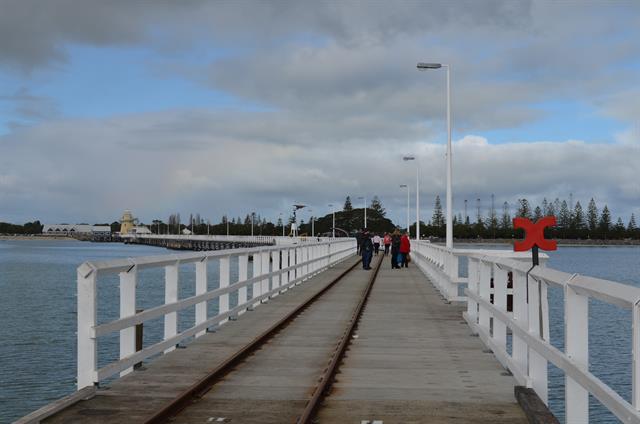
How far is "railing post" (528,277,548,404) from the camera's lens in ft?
26.6

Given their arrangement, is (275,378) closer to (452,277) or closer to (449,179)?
(452,277)

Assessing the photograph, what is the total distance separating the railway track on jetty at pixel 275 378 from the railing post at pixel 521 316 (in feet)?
7.25

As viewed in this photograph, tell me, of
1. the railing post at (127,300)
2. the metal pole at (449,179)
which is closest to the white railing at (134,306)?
the railing post at (127,300)

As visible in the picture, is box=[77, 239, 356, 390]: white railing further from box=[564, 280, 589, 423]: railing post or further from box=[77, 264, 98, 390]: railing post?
box=[564, 280, 589, 423]: railing post

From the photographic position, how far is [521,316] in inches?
351

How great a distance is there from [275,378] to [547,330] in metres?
3.71

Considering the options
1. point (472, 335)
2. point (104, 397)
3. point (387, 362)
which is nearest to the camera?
point (104, 397)

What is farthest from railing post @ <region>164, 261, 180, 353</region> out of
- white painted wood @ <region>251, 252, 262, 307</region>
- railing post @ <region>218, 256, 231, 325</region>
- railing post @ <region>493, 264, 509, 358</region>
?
Answer: white painted wood @ <region>251, 252, 262, 307</region>

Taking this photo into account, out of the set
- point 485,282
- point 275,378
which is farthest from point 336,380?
point 485,282

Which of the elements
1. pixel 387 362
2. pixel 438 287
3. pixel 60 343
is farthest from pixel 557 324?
pixel 387 362

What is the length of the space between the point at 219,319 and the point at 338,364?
4642 millimetres

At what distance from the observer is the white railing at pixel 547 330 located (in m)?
4.92

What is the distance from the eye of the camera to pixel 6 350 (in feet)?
86.7

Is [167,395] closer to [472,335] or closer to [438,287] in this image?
[472,335]
